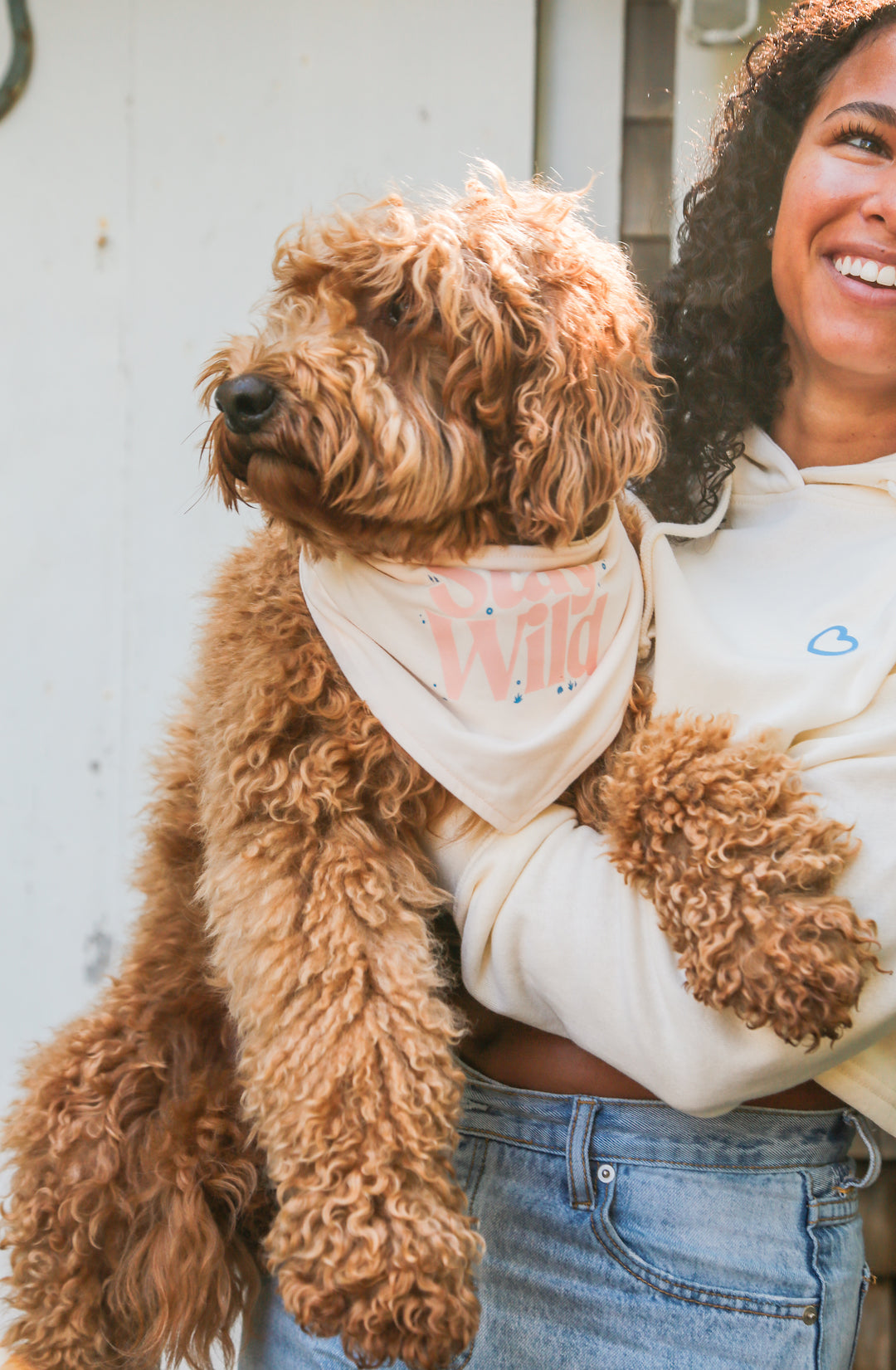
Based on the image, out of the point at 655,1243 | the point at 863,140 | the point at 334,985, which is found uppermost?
the point at 863,140

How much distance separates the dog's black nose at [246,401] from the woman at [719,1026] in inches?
23.5

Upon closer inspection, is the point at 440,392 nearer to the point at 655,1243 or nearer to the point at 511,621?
the point at 511,621

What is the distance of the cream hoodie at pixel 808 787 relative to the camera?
3.76 ft

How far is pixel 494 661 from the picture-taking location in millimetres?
1316

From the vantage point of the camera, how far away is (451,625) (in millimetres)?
1317

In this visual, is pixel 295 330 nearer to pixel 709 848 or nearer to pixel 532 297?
pixel 532 297

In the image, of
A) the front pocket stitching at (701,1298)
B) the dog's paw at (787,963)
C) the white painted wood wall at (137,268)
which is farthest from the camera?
the white painted wood wall at (137,268)

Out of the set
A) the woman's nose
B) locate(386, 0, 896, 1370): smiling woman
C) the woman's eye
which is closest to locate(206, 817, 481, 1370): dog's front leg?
locate(386, 0, 896, 1370): smiling woman

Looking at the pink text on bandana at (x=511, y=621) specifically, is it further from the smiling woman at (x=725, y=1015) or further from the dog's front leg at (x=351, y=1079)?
the dog's front leg at (x=351, y=1079)

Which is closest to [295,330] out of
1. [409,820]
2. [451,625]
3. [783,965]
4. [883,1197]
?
[451,625]

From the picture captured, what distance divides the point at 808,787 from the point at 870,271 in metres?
0.78

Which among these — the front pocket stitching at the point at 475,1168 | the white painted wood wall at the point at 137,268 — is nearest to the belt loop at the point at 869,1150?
the front pocket stitching at the point at 475,1168

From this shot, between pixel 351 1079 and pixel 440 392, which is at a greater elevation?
pixel 440 392

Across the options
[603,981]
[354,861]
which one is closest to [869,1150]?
[603,981]
